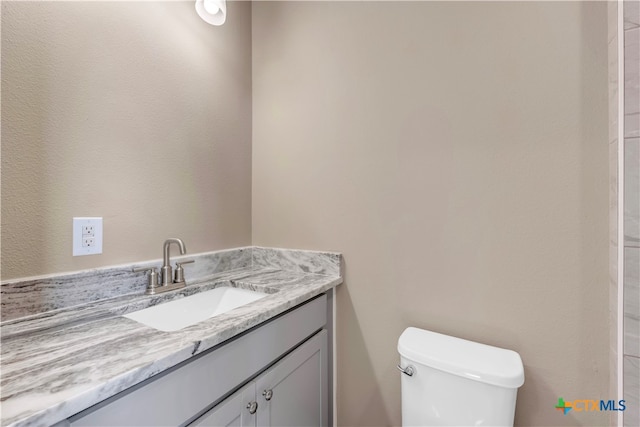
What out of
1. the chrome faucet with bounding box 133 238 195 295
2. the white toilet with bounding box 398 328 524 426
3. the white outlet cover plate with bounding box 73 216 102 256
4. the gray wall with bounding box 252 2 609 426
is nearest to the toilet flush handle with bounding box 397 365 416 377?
the white toilet with bounding box 398 328 524 426

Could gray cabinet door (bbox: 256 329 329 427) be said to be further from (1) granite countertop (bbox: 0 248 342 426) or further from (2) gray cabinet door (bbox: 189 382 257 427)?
(1) granite countertop (bbox: 0 248 342 426)

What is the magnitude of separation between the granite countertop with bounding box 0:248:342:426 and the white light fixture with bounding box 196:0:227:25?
3.59 feet

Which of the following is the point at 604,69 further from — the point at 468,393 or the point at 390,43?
the point at 468,393

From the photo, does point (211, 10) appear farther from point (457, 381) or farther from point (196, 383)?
point (457, 381)

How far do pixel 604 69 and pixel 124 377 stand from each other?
1514 mm

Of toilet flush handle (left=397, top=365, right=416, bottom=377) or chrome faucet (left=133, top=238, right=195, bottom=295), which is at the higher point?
chrome faucet (left=133, top=238, right=195, bottom=295)

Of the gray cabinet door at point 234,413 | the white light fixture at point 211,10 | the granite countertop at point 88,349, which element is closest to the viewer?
the granite countertop at point 88,349

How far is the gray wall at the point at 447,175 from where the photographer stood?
0.93m

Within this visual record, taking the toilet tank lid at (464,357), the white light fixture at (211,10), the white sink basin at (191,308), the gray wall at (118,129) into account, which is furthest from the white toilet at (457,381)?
the white light fixture at (211,10)

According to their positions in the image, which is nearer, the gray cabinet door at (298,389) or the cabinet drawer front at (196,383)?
the cabinet drawer front at (196,383)

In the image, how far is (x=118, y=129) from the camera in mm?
994

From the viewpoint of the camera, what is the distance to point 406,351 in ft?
3.25

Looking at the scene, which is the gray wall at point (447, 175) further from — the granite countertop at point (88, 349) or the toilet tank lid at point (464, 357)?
the granite countertop at point (88, 349)

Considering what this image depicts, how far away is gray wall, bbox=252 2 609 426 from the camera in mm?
930
